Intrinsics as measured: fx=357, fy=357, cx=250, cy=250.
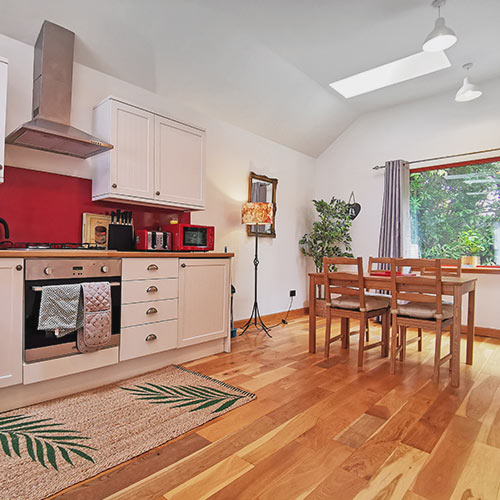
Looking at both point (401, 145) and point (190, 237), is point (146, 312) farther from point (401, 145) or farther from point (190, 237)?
point (401, 145)

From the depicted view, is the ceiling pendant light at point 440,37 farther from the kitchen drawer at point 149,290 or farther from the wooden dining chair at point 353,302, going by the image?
the kitchen drawer at point 149,290

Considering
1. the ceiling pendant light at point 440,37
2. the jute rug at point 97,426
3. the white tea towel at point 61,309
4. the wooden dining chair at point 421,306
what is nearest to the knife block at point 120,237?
the white tea towel at point 61,309

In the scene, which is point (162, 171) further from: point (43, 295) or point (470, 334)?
point (470, 334)

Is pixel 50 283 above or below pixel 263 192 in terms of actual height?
below

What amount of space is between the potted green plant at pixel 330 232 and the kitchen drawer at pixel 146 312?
2.79 metres

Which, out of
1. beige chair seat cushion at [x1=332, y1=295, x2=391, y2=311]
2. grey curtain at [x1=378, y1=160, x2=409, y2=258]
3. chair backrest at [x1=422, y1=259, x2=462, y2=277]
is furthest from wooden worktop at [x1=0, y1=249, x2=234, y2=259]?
grey curtain at [x1=378, y1=160, x2=409, y2=258]

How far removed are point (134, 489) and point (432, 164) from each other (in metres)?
4.69

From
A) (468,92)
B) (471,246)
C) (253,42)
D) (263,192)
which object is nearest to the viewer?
(253,42)

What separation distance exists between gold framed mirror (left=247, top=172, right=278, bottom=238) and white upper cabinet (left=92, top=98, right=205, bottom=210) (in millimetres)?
1095

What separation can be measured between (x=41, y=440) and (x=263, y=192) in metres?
3.56

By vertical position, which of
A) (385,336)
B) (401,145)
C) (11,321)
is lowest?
(385,336)

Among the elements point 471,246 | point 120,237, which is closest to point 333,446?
point 120,237

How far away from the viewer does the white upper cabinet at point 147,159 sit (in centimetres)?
282

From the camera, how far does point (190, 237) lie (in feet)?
10.4
